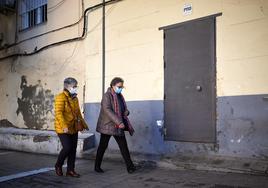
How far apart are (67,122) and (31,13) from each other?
287 inches

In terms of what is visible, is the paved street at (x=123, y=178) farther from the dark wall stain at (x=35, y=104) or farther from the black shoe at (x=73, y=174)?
the dark wall stain at (x=35, y=104)

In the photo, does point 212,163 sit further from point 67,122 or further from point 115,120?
point 67,122

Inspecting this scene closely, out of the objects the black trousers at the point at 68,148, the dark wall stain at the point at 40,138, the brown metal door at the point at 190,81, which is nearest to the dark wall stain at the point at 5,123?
the dark wall stain at the point at 40,138

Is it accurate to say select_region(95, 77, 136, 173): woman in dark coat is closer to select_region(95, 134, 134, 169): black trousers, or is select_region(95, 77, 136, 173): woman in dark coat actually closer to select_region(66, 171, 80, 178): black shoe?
select_region(95, 134, 134, 169): black trousers

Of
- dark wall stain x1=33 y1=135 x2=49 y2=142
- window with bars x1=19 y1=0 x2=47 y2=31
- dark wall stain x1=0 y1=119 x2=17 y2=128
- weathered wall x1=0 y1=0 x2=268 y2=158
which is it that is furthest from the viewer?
dark wall stain x1=0 y1=119 x2=17 y2=128

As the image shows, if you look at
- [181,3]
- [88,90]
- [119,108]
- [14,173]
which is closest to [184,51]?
[181,3]

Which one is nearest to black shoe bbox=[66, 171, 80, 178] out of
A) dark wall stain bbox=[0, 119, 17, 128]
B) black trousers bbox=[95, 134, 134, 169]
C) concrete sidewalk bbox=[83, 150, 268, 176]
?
black trousers bbox=[95, 134, 134, 169]

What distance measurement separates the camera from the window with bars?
12.2 meters

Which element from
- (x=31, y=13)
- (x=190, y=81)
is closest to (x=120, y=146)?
(x=190, y=81)

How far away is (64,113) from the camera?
6.75 metres

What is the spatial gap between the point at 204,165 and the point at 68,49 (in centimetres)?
579

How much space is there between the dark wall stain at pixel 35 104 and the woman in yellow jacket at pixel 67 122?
15.3 feet

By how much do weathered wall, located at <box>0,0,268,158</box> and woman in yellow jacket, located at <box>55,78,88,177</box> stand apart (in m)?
2.04

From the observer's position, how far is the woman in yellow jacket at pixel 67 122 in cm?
666
